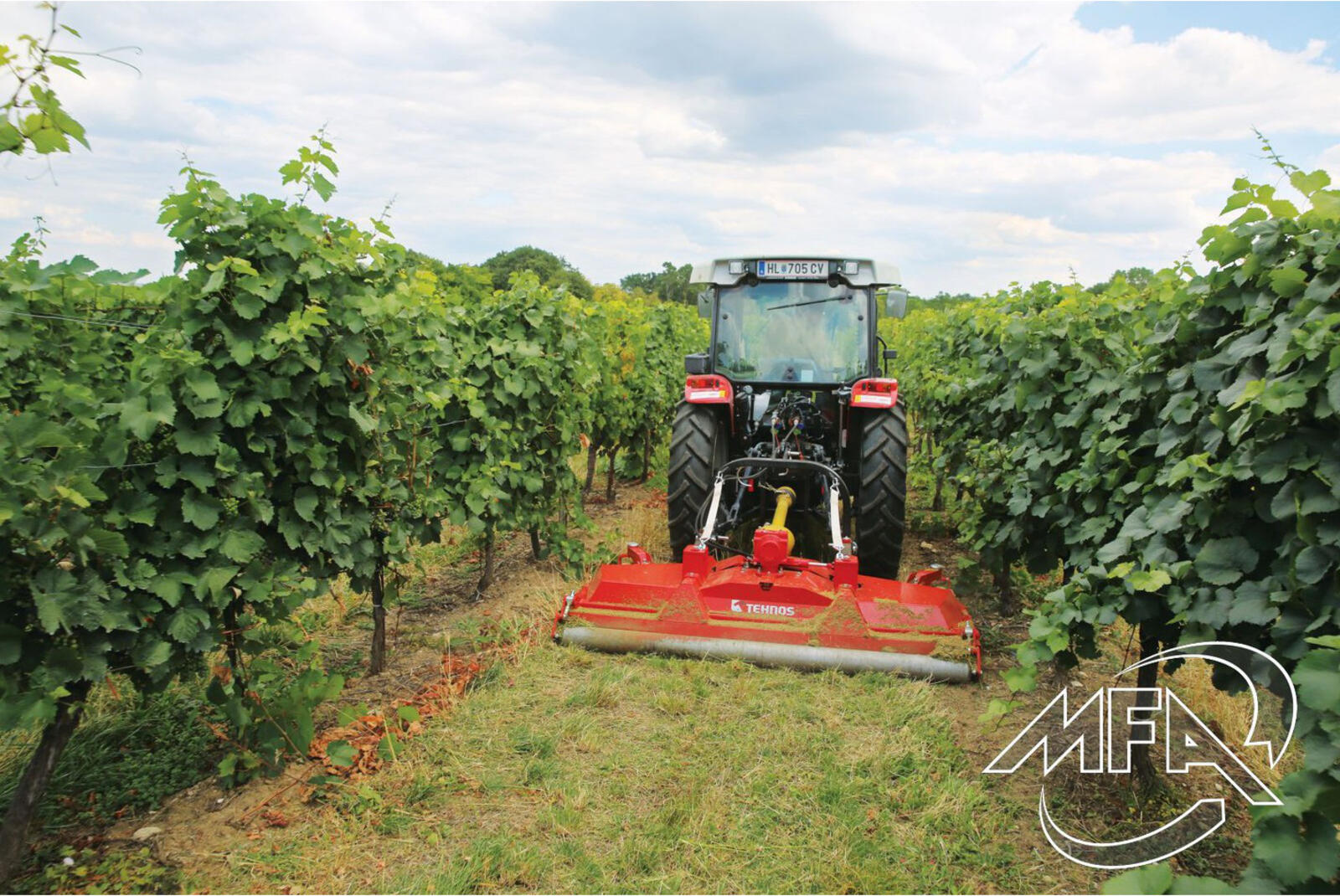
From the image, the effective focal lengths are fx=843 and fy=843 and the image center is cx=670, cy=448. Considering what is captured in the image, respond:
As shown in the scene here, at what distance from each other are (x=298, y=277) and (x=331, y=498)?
0.89m

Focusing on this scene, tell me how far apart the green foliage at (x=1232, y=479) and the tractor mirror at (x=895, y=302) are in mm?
1716

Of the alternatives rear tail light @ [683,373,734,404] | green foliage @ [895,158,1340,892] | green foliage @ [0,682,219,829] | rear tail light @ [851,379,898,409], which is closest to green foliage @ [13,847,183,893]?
green foliage @ [0,682,219,829]

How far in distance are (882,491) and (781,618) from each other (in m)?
1.33

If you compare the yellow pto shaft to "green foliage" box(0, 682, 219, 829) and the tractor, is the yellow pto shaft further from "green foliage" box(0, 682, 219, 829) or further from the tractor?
"green foliage" box(0, 682, 219, 829)

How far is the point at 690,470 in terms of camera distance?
5398 millimetres

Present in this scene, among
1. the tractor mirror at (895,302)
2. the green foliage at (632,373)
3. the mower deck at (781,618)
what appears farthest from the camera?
the green foliage at (632,373)

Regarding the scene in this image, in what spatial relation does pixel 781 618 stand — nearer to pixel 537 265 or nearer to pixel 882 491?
pixel 882 491

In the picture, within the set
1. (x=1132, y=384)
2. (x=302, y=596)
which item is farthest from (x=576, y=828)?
(x=1132, y=384)

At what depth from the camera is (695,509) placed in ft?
17.8

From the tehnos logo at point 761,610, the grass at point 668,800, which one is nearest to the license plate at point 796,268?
the tehnos logo at point 761,610

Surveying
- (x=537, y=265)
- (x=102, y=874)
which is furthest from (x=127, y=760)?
(x=537, y=265)

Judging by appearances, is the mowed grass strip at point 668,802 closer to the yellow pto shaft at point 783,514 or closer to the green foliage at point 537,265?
the yellow pto shaft at point 783,514

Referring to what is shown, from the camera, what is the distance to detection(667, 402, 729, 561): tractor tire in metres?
5.39

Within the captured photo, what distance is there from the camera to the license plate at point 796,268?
224 inches
